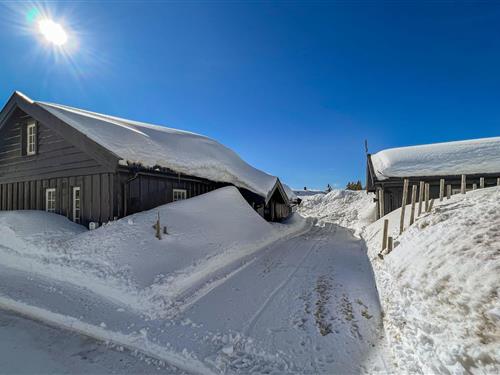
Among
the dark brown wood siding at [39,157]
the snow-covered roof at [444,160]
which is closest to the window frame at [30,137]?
the dark brown wood siding at [39,157]

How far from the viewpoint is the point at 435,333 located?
328 cm

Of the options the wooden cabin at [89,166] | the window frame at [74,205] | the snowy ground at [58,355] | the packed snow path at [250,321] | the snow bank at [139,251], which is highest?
the wooden cabin at [89,166]

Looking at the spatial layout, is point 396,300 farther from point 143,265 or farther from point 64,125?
point 64,125

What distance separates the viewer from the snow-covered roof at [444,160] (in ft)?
50.8

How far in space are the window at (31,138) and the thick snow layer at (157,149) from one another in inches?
55.1

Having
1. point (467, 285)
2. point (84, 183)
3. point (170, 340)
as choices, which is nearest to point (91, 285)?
point (170, 340)

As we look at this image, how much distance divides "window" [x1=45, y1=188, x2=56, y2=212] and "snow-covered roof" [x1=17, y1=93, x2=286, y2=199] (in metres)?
3.25

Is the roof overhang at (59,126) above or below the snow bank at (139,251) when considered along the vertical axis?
above

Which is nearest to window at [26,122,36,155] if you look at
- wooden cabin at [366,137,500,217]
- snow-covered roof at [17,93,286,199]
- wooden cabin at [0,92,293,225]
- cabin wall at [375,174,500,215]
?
wooden cabin at [0,92,293,225]

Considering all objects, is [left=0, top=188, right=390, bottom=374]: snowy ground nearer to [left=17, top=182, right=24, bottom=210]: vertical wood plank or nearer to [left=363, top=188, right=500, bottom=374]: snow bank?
[left=363, top=188, right=500, bottom=374]: snow bank

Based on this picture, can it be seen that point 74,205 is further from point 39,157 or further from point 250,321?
point 250,321

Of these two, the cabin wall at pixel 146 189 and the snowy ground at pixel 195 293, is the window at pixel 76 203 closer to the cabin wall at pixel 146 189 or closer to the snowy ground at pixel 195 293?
the snowy ground at pixel 195 293

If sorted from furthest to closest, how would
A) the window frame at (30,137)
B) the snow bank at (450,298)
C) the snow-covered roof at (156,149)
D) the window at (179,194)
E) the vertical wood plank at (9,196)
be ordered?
the vertical wood plank at (9,196), the window frame at (30,137), the window at (179,194), the snow-covered roof at (156,149), the snow bank at (450,298)

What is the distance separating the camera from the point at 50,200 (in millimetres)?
11508
